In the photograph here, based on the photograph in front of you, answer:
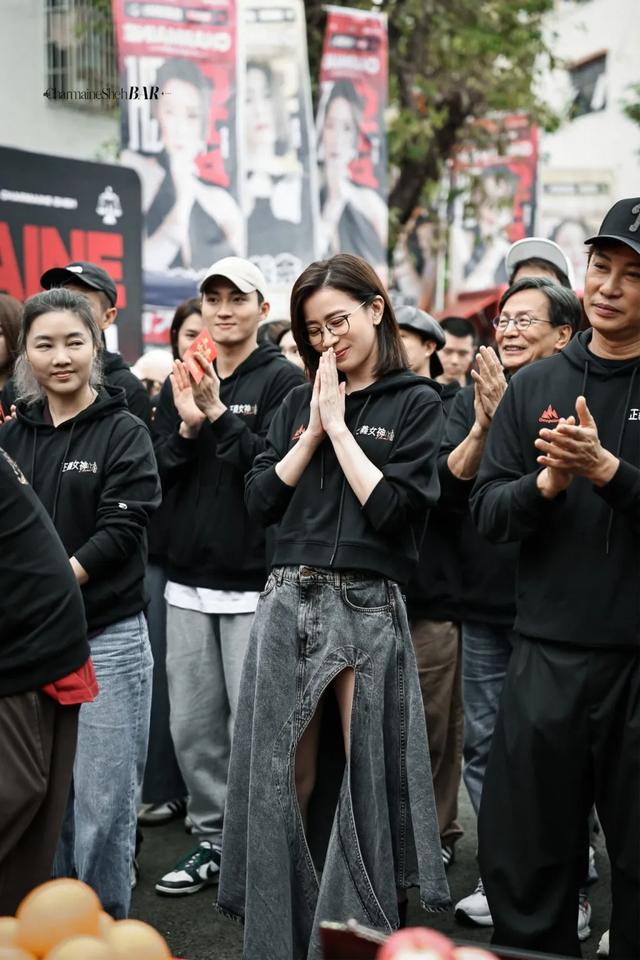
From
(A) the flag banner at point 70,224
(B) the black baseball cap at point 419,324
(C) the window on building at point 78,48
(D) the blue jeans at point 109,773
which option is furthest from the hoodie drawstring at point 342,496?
(C) the window on building at point 78,48

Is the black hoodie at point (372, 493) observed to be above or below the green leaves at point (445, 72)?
below

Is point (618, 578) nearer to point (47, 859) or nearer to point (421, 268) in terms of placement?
point (47, 859)

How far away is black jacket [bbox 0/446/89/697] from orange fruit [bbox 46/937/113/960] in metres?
0.98

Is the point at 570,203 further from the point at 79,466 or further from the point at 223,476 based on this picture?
the point at 79,466

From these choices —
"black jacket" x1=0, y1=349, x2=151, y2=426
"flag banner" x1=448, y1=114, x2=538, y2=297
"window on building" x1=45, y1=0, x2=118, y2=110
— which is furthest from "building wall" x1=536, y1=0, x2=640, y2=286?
"black jacket" x1=0, y1=349, x2=151, y2=426

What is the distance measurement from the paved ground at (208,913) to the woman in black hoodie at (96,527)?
432 millimetres

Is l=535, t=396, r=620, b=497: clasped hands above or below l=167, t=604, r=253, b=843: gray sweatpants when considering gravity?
above

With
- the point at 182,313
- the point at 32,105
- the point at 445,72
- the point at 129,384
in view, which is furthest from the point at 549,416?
the point at 32,105

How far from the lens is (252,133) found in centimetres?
1007

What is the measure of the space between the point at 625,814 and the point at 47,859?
4.75 ft

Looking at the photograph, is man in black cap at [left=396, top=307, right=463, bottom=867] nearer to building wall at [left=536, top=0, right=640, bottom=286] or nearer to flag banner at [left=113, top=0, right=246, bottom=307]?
flag banner at [left=113, top=0, right=246, bottom=307]

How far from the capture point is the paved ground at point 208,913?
389 centimetres

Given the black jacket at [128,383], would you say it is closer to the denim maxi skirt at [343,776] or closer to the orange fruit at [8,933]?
the denim maxi skirt at [343,776]

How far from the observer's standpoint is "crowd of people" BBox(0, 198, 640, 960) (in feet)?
9.53
